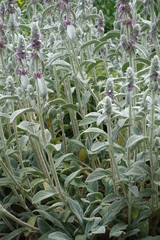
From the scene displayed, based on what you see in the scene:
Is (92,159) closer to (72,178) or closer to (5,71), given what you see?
Result: (72,178)

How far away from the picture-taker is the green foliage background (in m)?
7.50

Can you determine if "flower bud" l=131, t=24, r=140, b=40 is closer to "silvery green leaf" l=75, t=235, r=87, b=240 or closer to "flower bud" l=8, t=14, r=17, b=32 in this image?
"flower bud" l=8, t=14, r=17, b=32

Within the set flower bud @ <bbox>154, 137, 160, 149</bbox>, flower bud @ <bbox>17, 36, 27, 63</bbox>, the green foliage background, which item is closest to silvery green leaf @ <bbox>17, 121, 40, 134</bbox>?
flower bud @ <bbox>17, 36, 27, 63</bbox>

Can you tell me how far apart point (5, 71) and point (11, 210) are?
0.98 m

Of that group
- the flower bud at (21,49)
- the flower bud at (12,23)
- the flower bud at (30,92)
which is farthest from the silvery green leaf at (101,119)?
the flower bud at (12,23)

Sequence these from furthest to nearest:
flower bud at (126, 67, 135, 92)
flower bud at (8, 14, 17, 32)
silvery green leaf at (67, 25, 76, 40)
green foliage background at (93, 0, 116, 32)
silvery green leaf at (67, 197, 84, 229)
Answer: green foliage background at (93, 0, 116, 32), flower bud at (8, 14, 17, 32), silvery green leaf at (67, 25, 76, 40), silvery green leaf at (67, 197, 84, 229), flower bud at (126, 67, 135, 92)

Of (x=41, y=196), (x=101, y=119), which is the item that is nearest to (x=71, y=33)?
(x=101, y=119)

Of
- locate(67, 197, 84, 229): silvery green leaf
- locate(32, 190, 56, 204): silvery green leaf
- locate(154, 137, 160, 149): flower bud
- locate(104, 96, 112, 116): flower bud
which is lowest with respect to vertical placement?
locate(67, 197, 84, 229): silvery green leaf

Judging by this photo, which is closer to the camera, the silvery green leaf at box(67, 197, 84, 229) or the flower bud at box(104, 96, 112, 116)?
the flower bud at box(104, 96, 112, 116)

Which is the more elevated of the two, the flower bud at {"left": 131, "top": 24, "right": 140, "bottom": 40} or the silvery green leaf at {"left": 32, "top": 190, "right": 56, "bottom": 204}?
the flower bud at {"left": 131, "top": 24, "right": 140, "bottom": 40}

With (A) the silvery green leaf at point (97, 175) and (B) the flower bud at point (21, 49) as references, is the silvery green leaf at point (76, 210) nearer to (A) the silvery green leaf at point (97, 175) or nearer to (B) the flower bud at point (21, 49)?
(A) the silvery green leaf at point (97, 175)

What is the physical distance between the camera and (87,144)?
2.80 metres

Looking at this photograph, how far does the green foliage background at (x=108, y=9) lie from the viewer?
750cm

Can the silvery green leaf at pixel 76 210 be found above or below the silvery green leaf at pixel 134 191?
below
